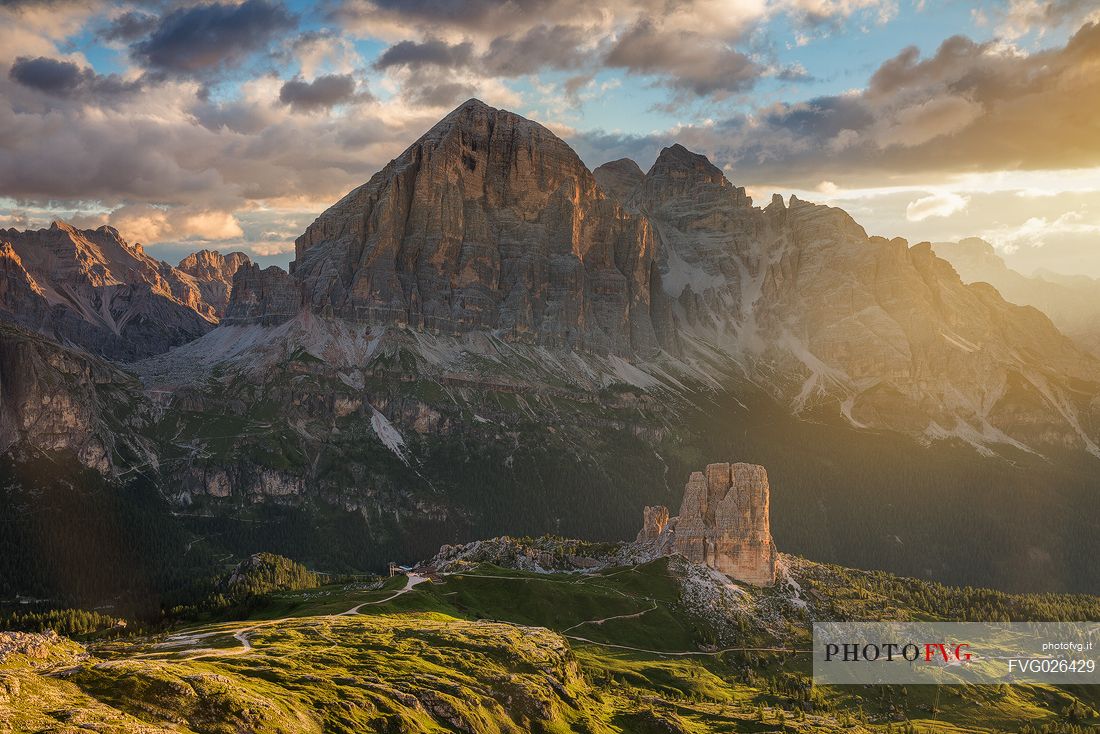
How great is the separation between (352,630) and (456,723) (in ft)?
144

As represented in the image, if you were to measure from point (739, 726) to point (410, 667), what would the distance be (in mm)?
59645

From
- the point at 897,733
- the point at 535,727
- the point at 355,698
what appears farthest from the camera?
the point at 897,733

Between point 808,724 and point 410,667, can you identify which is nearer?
point 410,667

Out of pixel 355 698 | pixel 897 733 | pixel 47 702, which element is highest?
pixel 47 702

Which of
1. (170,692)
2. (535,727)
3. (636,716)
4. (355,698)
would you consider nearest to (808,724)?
(636,716)

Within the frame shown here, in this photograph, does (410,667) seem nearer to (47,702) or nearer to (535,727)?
(535,727)

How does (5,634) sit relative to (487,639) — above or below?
above

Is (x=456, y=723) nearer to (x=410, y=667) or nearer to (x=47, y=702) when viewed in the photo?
(x=410, y=667)

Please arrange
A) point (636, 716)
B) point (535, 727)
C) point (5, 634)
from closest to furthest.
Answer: point (5, 634) < point (535, 727) < point (636, 716)

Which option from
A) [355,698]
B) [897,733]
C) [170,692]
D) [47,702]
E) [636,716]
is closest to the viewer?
[47,702]

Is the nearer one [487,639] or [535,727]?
[535,727]

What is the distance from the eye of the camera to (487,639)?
624 feet

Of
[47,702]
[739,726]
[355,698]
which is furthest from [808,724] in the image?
[47,702]

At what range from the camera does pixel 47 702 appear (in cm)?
10931
